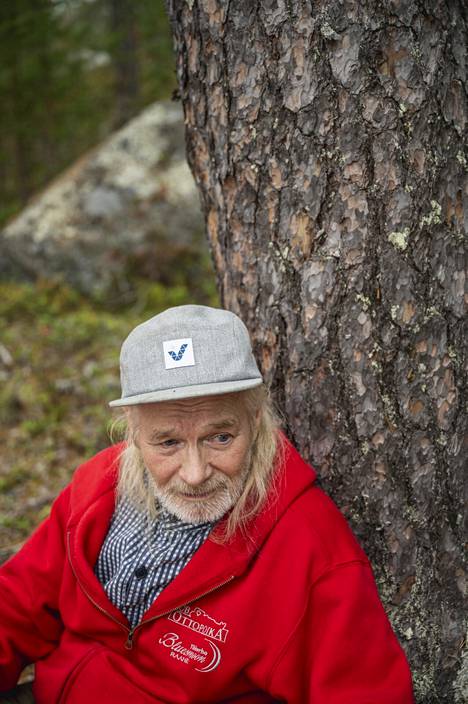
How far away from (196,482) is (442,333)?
1.08 meters

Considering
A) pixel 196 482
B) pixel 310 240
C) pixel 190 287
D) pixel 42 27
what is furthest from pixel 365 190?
pixel 42 27

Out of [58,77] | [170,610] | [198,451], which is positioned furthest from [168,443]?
[58,77]

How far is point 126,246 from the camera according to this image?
762cm

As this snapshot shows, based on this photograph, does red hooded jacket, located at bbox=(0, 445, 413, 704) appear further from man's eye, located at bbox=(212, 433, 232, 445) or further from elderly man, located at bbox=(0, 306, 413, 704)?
man's eye, located at bbox=(212, 433, 232, 445)

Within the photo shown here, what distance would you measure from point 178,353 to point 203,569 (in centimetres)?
82

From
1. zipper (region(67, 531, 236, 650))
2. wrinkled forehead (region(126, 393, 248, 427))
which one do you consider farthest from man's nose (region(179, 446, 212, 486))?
zipper (region(67, 531, 236, 650))

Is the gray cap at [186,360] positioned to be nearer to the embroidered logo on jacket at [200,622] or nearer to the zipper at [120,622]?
the zipper at [120,622]

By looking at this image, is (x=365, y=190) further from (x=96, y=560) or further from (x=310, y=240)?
(x=96, y=560)

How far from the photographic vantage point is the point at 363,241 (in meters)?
2.35

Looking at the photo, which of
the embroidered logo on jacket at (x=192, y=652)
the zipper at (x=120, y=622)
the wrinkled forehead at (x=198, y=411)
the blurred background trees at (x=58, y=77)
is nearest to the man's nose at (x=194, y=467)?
the wrinkled forehead at (x=198, y=411)

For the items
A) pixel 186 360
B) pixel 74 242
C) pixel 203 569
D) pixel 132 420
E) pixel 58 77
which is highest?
pixel 58 77

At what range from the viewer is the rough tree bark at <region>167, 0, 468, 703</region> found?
2227mm

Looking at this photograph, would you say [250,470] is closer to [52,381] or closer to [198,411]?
[198,411]

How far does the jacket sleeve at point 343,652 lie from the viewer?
6.90 feet
